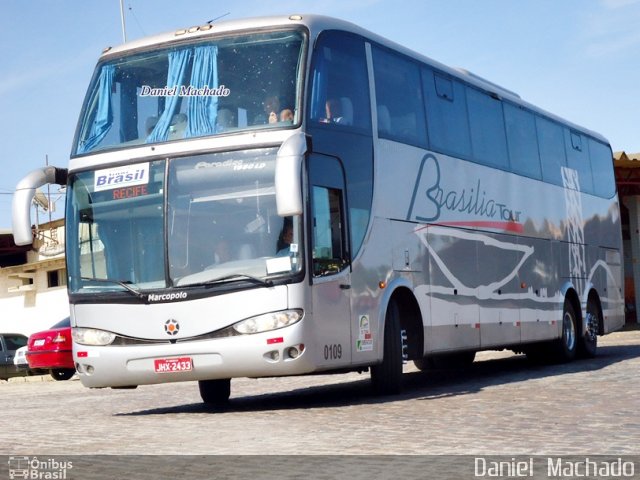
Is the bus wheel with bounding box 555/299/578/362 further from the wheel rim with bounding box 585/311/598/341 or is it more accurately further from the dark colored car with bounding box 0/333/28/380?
the dark colored car with bounding box 0/333/28/380

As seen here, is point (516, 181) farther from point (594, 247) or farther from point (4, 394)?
point (4, 394)

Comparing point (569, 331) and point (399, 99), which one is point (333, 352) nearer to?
point (399, 99)

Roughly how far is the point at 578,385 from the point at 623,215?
35.4 meters

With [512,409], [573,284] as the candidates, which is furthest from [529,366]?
[512,409]

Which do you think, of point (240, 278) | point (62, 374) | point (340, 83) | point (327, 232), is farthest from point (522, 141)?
point (62, 374)

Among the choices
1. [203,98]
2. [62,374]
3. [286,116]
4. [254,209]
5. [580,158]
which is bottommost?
[62,374]

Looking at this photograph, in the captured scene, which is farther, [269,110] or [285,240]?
[269,110]

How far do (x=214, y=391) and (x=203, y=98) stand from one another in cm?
421

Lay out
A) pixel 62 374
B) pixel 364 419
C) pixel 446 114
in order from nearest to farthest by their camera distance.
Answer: pixel 364 419, pixel 446 114, pixel 62 374

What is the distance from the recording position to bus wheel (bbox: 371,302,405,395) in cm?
1445

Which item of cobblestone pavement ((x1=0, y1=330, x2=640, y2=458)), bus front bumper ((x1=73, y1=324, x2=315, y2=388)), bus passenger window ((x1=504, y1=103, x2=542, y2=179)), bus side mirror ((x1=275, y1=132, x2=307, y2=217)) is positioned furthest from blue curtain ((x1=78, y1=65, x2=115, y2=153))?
bus passenger window ((x1=504, y1=103, x2=542, y2=179))

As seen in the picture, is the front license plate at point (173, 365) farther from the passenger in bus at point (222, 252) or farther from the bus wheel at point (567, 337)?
the bus wheel at point (567, 337)

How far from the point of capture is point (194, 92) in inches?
536

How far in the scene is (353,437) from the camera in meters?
10.0
